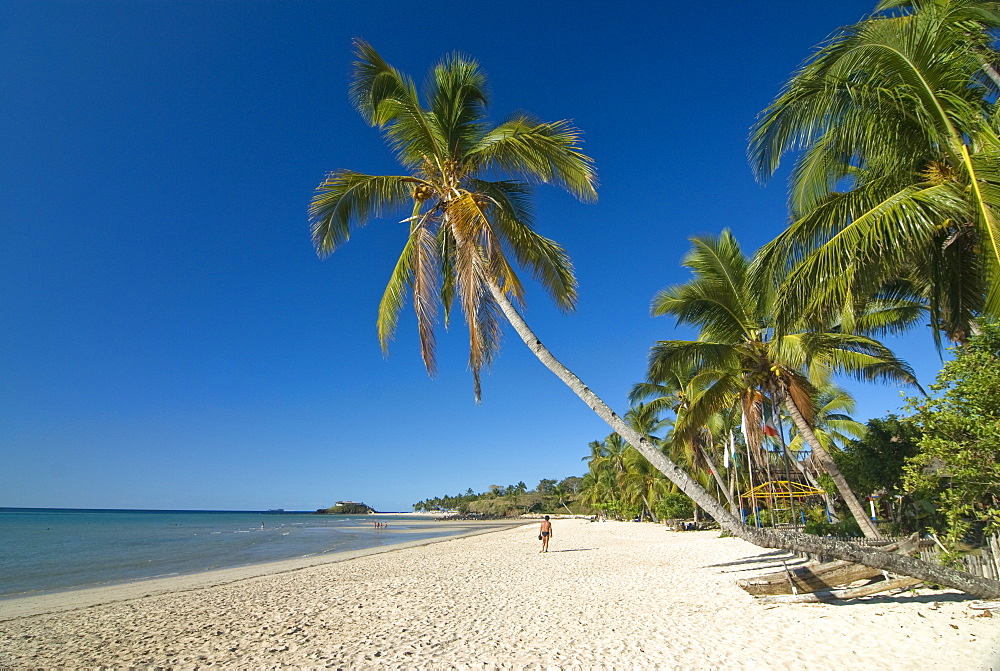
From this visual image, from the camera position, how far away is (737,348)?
11.0 meters

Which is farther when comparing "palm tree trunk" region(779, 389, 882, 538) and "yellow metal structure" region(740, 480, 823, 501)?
"yellow metal structure" region(740, 480, 823, 501)

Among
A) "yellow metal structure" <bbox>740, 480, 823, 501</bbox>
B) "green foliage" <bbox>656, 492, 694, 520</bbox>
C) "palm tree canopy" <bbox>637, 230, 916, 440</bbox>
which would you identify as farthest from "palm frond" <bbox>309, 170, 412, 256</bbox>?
"green foliage" <bbox>656, 492, 694, 520</bbox>

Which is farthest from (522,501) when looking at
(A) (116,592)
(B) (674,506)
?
(A) (116,592)

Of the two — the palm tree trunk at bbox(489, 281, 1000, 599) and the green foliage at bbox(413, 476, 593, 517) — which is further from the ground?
the palm tree trunk at bbox(489, 281, 1000, 599)

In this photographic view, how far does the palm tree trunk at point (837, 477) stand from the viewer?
9297 mm

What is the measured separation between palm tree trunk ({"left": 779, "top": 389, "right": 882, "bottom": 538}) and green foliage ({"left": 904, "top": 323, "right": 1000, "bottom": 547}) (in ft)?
12.0

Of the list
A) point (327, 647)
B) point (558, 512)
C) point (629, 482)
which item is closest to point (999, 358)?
point (327, 647)

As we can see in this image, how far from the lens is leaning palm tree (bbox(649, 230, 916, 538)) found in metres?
10.8

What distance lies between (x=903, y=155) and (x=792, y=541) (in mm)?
4640

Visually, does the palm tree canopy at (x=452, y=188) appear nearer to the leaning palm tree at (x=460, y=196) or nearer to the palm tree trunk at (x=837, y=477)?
the leaning palm tree at (x=460, y=196)

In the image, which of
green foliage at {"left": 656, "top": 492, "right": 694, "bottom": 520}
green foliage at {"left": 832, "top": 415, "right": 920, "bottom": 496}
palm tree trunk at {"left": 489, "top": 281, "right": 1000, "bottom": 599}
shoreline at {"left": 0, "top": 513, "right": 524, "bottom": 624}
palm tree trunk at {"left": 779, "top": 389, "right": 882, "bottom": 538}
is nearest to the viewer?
palm tree trunk at {"left": 489, "top": 281, "right": 1000, "bottom": 599}

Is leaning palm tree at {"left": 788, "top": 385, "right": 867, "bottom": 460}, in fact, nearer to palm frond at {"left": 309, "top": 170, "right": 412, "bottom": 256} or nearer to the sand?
the sand

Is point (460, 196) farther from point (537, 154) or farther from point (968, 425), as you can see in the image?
point (968, 425)

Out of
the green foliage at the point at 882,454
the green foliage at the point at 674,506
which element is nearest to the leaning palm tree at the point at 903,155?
the green foliage at the point at 882,454
